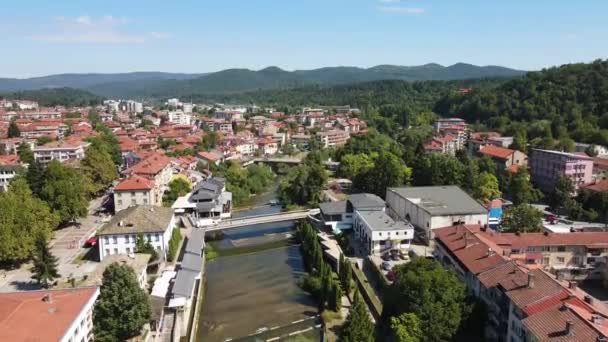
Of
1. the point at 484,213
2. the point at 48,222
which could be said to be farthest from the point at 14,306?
the point at 484,213

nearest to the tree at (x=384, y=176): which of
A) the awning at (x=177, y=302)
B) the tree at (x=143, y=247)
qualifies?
the tree at (x=143, y=247)

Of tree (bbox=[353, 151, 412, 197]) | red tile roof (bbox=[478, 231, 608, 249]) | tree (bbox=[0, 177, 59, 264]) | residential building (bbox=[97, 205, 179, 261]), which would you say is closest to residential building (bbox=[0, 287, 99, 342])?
tree (bbox=[0, 177, 59, 264])

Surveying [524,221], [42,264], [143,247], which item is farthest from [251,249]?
[524,221]

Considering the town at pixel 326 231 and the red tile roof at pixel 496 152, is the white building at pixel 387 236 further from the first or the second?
the red tile roof at pixel 496 152

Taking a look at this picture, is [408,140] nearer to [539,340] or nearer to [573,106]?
[573,106]

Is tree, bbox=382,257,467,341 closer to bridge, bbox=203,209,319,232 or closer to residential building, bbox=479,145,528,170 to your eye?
bridge, bbox=203,209,319,232

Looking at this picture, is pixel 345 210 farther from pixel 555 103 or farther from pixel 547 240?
pixel 555 103

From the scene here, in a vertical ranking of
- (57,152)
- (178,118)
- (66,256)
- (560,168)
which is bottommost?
(66,256)
